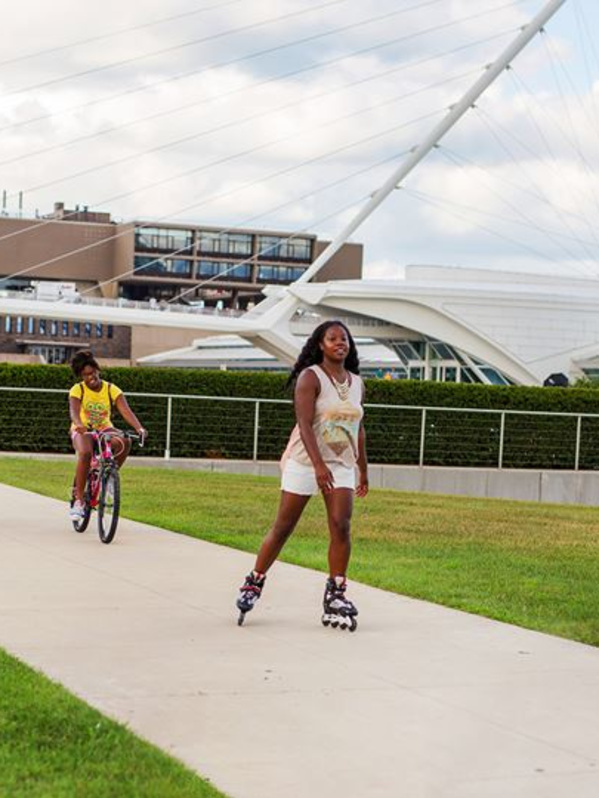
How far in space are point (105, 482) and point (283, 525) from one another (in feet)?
16.0

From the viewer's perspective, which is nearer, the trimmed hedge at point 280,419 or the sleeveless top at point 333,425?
the sleeveless top at point 333,425

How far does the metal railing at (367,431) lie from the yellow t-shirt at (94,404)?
1900cm

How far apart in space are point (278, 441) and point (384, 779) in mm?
28708

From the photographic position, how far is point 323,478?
350 inches

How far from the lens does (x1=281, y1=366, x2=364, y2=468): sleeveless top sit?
9.03 m

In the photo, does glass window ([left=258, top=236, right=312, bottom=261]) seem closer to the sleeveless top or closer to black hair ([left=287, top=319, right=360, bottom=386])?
black hair ([left=287, top=319, right=360, bottom=386])

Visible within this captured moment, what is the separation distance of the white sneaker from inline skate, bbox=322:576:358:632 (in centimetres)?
567

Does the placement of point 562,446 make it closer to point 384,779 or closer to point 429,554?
point 429,554

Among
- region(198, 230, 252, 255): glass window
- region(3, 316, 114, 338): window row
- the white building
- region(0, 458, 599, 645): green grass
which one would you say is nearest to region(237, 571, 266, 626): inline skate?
region(0, 458, 599, 645): green grass

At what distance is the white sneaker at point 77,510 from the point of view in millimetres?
14502

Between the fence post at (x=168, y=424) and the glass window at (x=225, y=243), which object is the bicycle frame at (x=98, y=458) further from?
the glass window at (x=225, y=243)

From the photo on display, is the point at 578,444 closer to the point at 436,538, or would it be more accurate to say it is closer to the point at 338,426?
the point at 436,538

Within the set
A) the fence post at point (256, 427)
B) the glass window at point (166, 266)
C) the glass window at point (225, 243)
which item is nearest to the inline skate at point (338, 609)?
the fence post at point (256, 427)

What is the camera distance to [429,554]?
13.8 meters
